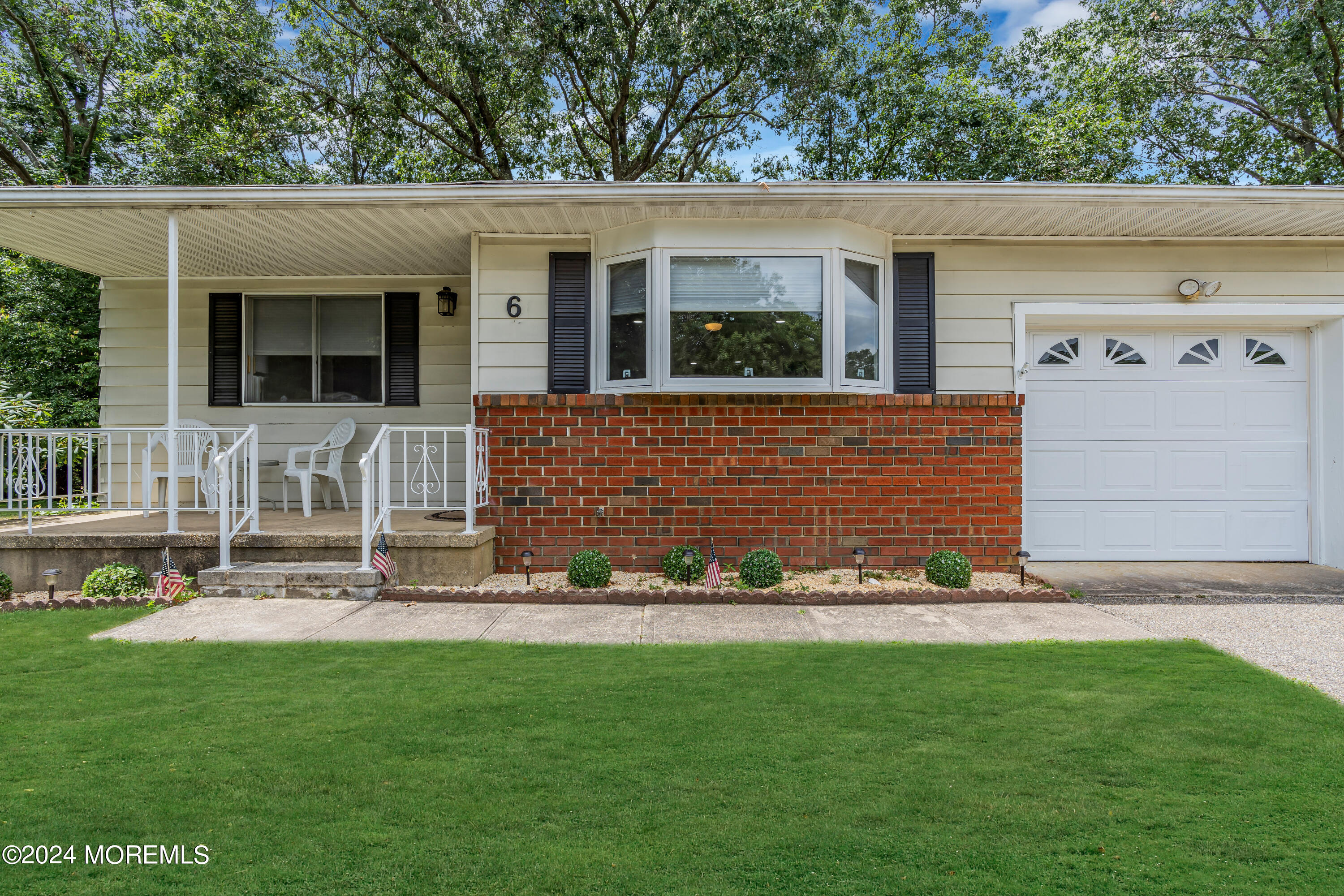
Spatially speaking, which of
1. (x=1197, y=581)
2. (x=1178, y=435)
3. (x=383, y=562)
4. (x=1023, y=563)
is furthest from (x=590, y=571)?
(x=1178, y=435)

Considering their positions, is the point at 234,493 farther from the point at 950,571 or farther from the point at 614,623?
the point at 950,571

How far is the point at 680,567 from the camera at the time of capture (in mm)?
5199

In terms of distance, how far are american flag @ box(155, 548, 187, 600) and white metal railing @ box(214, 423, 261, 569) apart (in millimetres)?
253

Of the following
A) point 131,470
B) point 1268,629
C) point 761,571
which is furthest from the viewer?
point 131,470

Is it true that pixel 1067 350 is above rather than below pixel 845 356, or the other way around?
above

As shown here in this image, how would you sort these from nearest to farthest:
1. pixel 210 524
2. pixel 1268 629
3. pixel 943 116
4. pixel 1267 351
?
1. pixel 1268 629
2. pixel 210 524
3. pixel 1267 351
4. pixel 943 116

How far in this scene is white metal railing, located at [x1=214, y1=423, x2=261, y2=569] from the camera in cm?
474

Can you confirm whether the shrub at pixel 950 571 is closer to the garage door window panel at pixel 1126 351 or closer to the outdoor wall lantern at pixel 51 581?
the garage door window panel at pixel 1126 351

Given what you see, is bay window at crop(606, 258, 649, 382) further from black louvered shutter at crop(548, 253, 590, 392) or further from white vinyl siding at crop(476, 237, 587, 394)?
white vinyl siding at crop(476, 237, 587, 394)

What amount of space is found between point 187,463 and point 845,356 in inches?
227

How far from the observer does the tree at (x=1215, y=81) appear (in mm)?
11219

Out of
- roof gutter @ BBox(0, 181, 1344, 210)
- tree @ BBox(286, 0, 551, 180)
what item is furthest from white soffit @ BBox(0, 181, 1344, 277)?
tree @ BBox(286, 0, 551, 180)

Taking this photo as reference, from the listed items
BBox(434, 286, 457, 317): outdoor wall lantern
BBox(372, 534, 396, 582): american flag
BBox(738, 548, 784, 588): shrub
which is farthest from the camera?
BBox(434, 286, 457, 317): outdoor wall lantern

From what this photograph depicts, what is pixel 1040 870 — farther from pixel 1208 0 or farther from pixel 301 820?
pixel 1208 0
